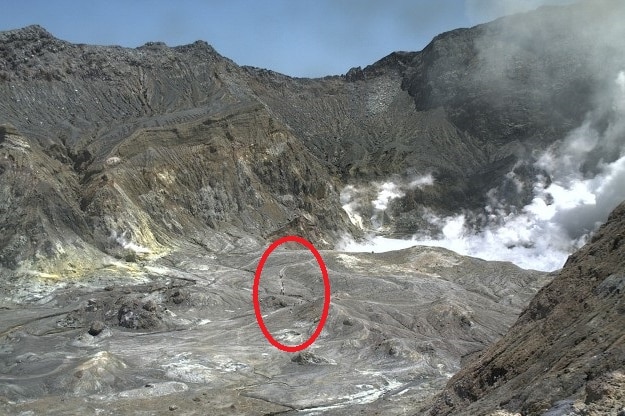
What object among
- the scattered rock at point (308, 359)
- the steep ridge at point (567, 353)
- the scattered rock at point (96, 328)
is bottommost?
the scattered rock at point (308, 359)

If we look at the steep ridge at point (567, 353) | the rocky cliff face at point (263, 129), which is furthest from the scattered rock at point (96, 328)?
the steep ridge at point (567, 353)

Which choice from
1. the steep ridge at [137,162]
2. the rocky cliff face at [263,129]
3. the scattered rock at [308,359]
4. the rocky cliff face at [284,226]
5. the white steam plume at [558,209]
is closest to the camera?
the rocky cliff face at [284,226]

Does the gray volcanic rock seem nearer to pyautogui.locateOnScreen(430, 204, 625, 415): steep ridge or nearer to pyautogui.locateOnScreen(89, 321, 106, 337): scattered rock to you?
pyautogui.locateOnScreen(89, 321, 106, 337): scattered rock

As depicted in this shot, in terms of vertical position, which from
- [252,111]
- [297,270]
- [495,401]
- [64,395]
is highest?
[252,111]

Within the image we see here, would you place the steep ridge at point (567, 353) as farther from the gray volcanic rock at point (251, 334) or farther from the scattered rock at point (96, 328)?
the scattered rock at point (96, 328)

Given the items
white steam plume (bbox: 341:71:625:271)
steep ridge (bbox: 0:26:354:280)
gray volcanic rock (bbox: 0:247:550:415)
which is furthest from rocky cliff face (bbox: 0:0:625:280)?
gray volcanic rock (bbox: 0:247:550:415)

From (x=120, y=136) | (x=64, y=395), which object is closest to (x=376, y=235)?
(x=120, y=136)

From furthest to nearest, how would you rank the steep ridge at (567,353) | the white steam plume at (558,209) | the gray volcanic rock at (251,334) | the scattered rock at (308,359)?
the white steam plume at (558,209) → the scattered rock at (308,359) → the gray volcanic rock at (251,334) → the steep ridge at (567,353)

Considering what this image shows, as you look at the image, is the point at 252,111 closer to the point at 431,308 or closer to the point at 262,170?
the point at 262,170
